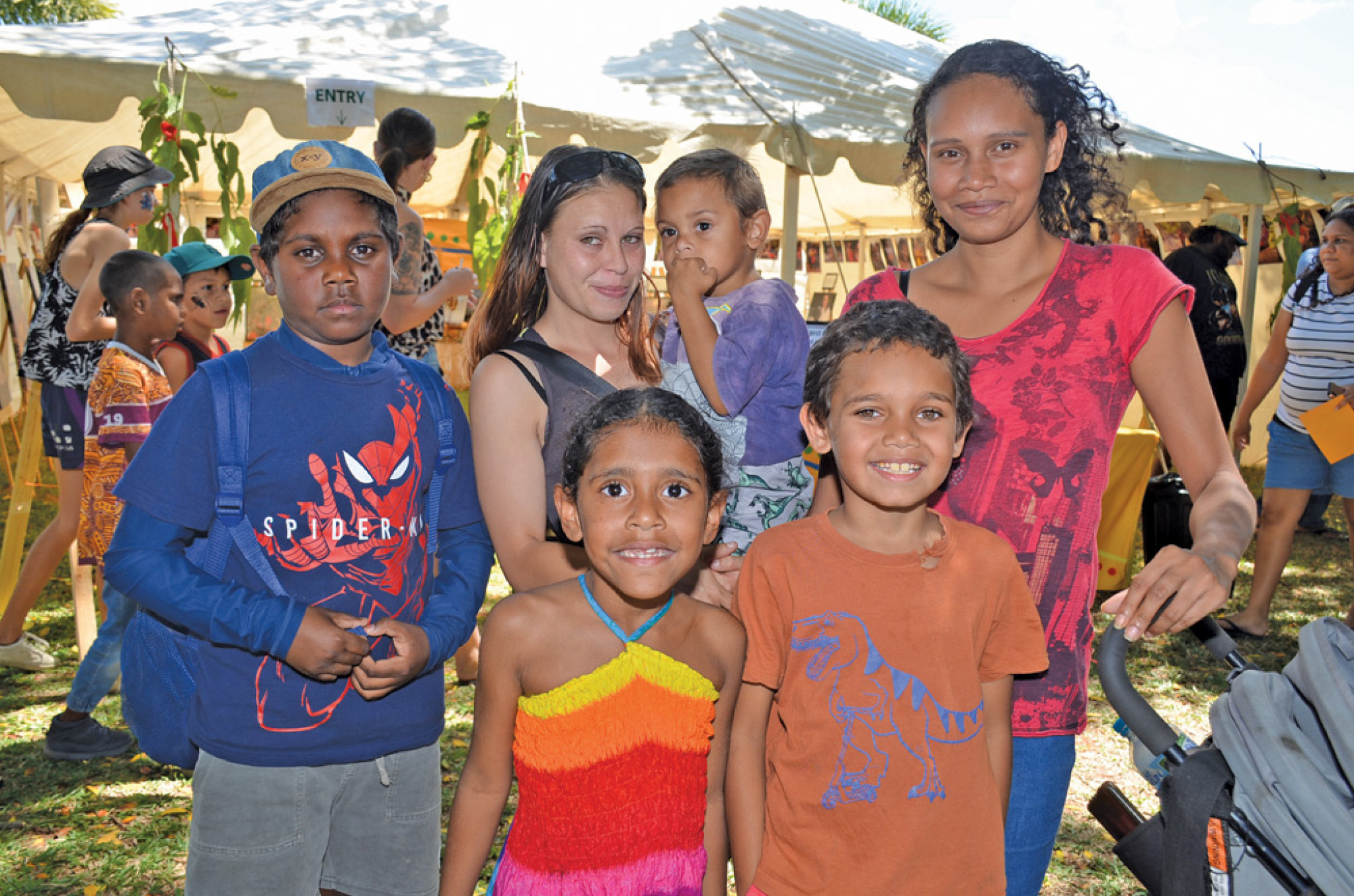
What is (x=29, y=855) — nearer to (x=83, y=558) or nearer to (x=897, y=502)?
(x=83, y=558)

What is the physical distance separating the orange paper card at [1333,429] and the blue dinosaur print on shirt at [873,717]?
15.7ft

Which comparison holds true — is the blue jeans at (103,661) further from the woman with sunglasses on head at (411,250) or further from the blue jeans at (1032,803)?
the blue jeans at (1032,803)

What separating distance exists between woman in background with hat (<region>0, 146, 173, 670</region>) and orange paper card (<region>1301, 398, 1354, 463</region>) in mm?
6111

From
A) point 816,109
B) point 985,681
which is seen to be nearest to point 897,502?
point 985,681

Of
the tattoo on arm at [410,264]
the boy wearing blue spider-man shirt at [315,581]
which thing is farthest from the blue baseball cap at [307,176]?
the tattoo on arm at [410,264]

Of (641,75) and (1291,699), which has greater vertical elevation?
(641,75)

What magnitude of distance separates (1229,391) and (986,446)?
288 inches

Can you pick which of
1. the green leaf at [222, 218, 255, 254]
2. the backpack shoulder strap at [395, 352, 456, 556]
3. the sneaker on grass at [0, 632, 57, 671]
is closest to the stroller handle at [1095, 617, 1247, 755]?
the backpack shoulder strap at [395, 352, 456, 556]

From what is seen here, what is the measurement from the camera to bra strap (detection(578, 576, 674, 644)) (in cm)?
181

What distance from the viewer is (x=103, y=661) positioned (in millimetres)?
3979

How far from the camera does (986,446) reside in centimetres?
184

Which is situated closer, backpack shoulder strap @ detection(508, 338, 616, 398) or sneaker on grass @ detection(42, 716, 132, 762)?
backpack shoulder strap @ detection(508, 338, 616, 398)

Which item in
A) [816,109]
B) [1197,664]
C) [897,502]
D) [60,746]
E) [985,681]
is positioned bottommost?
[60,746]

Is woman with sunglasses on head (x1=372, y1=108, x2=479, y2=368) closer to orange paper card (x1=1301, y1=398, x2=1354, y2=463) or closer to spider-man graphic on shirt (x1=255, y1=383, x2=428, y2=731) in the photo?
spider-man graphic on shirt (x1=255, y1=383, x2=428, y2=731)
